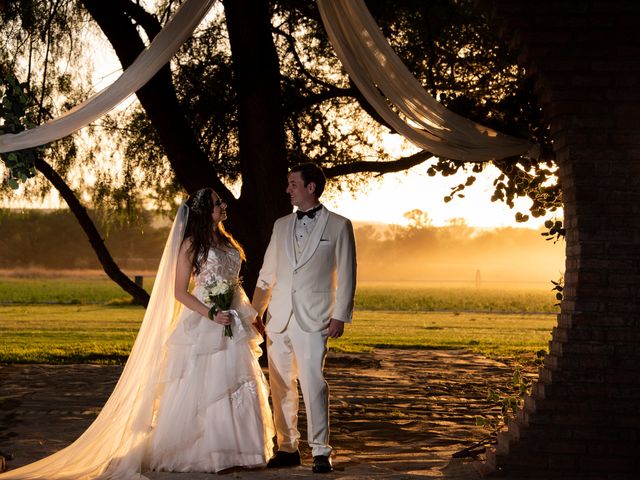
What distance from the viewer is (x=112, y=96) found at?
713 cm

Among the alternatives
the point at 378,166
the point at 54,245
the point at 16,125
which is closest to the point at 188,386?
the point at 16,125

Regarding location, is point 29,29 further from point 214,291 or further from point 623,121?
point 623,121

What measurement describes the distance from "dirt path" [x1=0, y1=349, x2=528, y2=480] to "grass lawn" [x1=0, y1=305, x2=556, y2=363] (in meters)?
2.92

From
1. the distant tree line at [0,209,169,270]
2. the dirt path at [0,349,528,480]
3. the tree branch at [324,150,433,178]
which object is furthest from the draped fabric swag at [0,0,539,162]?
the distant tree line at [0,209,169,270]

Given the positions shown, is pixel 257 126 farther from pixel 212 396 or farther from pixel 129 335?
pixel 129 335

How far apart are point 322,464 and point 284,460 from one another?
340mm

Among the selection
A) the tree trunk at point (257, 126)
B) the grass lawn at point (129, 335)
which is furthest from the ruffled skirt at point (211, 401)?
the grass lawn at point (129, 335)

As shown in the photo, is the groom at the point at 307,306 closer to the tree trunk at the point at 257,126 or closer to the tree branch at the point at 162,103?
the tree branch at the point at 162,103

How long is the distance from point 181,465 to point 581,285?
9.23 feet

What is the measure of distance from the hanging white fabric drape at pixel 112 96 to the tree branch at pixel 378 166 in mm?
5552

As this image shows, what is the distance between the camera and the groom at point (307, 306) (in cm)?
652

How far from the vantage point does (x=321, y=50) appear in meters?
13.9

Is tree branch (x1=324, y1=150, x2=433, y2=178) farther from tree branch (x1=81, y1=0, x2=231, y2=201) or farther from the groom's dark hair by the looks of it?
the groom's dark hair

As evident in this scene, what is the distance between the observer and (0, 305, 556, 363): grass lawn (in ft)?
56.0
